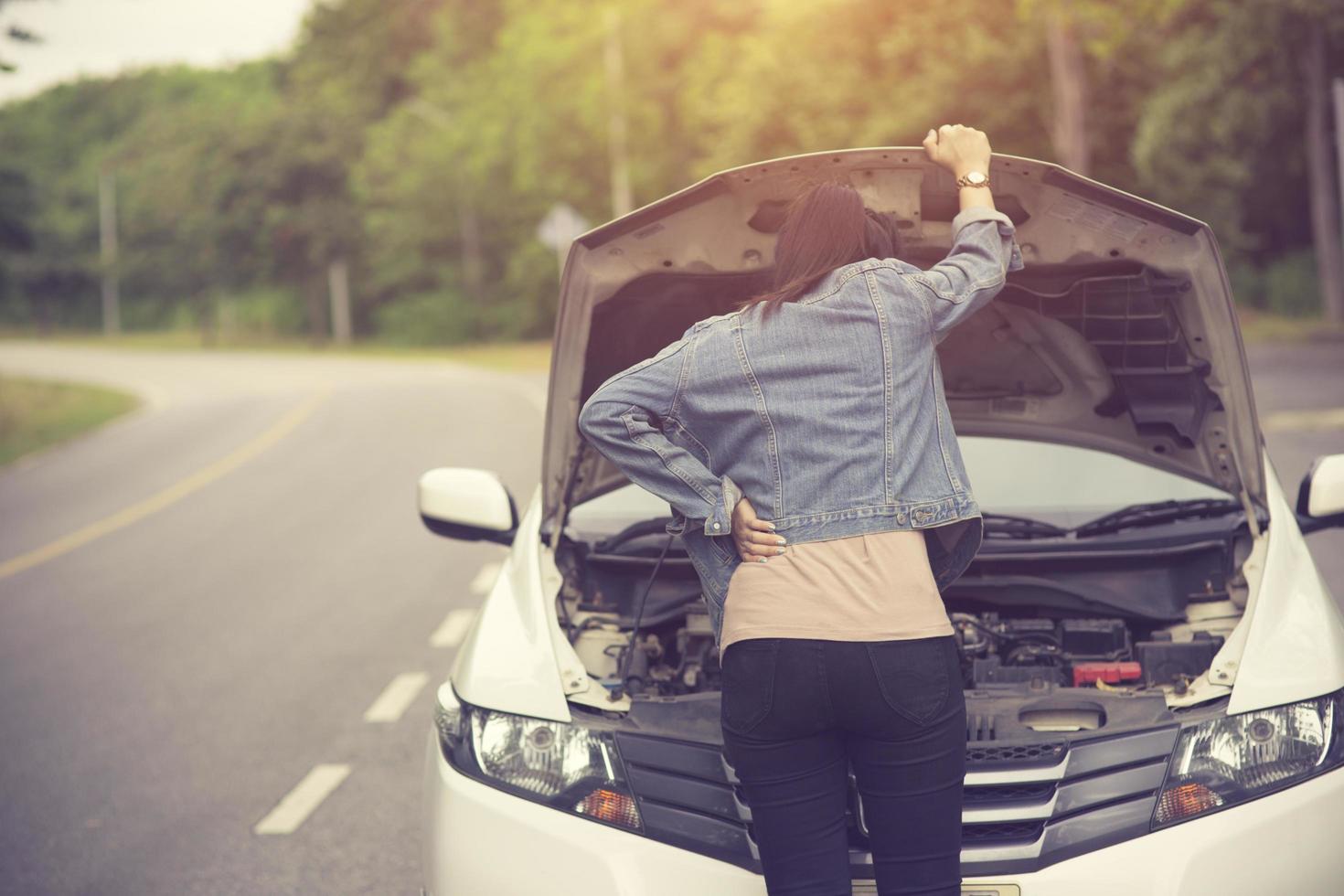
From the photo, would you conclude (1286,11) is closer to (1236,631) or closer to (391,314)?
(1236,631)

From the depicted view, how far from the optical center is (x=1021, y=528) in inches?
163

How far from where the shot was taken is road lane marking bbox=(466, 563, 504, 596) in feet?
31.8

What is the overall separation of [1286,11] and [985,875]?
33884 millimetres

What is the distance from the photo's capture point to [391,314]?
64812 mm

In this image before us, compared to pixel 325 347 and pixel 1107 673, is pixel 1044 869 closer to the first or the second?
pixel 1107 673

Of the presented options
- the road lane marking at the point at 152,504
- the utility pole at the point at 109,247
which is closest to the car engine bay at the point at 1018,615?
the road lane marking at the point at 152,504

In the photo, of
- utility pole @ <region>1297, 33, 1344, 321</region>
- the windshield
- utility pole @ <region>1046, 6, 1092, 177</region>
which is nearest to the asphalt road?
the windshield

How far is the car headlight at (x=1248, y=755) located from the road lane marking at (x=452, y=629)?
526cm

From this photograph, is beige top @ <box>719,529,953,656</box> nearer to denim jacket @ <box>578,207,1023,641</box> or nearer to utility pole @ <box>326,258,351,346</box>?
denim jacket @ <box>578,207,1023,641</box>

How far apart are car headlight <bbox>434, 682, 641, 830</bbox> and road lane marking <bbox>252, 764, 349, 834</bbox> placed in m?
2.25

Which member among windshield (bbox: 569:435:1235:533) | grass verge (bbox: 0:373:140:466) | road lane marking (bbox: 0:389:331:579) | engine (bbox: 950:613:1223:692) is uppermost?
windshield (bbox: 569:435:1235:533)

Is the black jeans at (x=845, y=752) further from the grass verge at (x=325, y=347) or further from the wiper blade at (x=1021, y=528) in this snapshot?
the grass verge at (x=325, y=347)

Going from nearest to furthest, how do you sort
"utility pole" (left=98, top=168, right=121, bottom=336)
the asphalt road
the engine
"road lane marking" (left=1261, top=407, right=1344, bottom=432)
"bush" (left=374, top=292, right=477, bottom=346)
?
1. the engine
2. the asphalt road
3. "road lane marking" (left=1261, top=407, right=1344, bottom=432)
4. "bush" (left=374, top=292, right=477, bottom=346)
5. "utility pole" (left=98, top=168, right=121, bottom=336)

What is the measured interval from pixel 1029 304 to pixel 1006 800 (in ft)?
4.82
